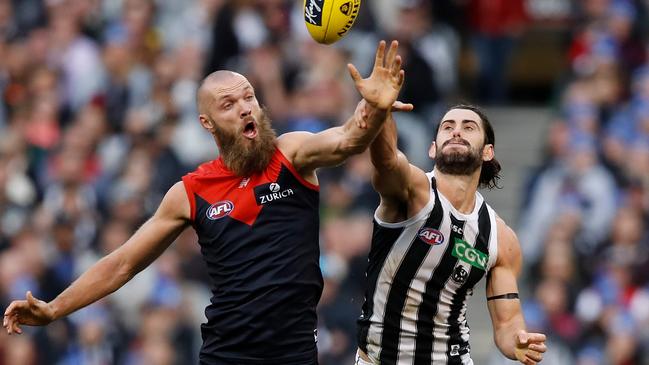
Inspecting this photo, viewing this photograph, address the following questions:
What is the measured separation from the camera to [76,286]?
23.9 ft

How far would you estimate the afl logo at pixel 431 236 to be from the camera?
7.35m

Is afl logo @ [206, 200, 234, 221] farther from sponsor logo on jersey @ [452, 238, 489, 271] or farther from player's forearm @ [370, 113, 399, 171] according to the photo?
sponsor logo on jersey @ [452, 238, 489, 271]

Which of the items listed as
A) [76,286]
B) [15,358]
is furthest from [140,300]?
[76,286]

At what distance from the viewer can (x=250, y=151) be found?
7.05m

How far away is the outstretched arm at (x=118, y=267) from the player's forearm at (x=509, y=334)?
68.3 inches

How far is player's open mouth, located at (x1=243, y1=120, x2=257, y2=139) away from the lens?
7.06 meters

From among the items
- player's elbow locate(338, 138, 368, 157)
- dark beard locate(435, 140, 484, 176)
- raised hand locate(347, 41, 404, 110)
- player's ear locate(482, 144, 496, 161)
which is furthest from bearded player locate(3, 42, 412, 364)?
player's ear locate(482, 144, 496, 161)

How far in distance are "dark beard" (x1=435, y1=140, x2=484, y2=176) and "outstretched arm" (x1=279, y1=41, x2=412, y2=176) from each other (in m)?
0.77

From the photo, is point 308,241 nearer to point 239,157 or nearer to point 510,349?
point 239,157

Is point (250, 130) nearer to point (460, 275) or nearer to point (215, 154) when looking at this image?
point (460, 275)

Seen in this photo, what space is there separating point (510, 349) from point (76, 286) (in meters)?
2.22

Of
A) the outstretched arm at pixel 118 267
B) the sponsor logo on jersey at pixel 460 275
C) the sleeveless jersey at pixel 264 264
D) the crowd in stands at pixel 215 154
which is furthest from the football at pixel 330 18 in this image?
the crowd in stands at pixel 215 154

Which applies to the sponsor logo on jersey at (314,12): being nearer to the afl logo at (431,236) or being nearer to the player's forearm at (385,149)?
the player's forearm at (385,149)

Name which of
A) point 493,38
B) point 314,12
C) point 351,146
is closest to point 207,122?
point 314,12
